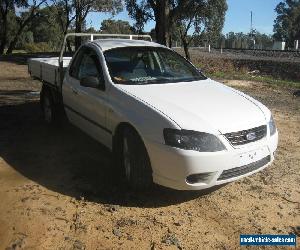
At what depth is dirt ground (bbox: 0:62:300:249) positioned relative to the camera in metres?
4.08

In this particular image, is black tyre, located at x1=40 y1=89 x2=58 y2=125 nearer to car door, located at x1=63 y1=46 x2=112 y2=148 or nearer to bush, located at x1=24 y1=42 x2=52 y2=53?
car door, located at x1=63 y1=46 x2=112 y2=148

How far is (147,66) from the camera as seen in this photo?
6.12m

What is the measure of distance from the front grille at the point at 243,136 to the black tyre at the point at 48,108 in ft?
13.4

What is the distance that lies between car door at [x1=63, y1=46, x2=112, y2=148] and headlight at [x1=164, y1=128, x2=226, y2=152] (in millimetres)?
1279

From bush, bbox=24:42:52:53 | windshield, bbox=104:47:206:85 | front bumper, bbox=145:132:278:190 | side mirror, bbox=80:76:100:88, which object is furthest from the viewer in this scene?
bush, bbox=24:42:52:53

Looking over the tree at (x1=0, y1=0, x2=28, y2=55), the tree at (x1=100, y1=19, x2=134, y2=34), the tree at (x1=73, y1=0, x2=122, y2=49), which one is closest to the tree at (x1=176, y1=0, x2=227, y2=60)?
the tree at (x1=73, y1=0, x2=122, y2=49)

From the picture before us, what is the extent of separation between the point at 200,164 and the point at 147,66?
2.30m

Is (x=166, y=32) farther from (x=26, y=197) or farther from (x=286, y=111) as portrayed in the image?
(x=26, y=197)

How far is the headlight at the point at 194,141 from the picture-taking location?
14.2 feet

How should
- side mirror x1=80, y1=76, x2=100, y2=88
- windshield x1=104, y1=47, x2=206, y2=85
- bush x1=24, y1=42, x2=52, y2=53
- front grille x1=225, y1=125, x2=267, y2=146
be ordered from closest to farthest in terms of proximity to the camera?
front grille x1=225, y1=125, x2=267, y2=146 → side mirror x1=80, y1=76, x2=100, y2=88 → windshield x1=104, y1=47, x2=206, y2=85 → bush x1=24, y1=42, x2=52, y2=53

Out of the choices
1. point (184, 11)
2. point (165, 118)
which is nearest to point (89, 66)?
point (165, 118)

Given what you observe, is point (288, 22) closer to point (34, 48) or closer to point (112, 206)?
point (34, 48)

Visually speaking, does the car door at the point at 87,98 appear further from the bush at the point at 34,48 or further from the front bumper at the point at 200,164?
the bush at the point at 34,48

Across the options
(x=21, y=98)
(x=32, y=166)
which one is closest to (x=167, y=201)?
(x=32, y=166)
